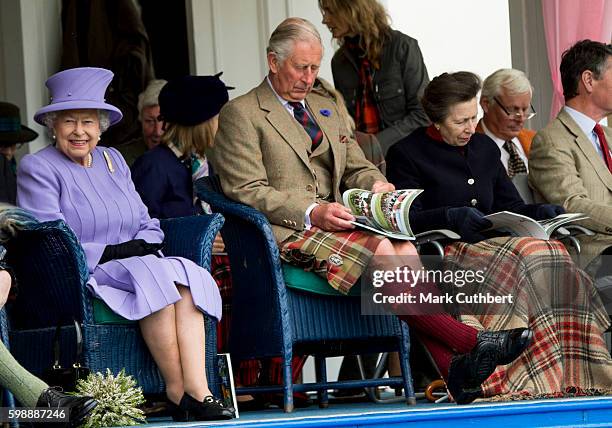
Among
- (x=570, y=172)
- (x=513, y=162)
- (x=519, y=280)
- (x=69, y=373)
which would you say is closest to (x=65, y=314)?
(x=69, y=373)

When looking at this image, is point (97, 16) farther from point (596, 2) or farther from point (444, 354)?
point (444, 354)

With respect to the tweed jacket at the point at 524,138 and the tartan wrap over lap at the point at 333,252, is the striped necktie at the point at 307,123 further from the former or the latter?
the tweed jacket at the point at 524,138

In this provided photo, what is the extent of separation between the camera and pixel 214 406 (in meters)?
4.26

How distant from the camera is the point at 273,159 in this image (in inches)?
197

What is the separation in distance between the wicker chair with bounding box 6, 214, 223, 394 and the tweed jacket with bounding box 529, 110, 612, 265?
5.15 feet

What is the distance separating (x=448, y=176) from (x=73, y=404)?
6.65 ft

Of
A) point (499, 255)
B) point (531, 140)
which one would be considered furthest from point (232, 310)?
point (531, 140)

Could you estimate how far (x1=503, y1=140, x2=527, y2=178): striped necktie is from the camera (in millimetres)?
6055

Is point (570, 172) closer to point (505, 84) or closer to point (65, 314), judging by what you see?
point (505, 84)

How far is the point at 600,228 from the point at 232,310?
1472 millimetres

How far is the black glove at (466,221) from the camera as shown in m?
5.00

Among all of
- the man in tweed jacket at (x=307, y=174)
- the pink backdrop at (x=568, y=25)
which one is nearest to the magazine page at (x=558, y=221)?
the man in tweed jacket at (x=307, y=174)

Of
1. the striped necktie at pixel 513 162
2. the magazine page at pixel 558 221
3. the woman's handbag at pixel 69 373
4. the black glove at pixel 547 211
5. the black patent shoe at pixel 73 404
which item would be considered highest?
the striped necktie at pixel 513 162

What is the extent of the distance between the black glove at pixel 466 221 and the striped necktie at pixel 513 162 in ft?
3.36
